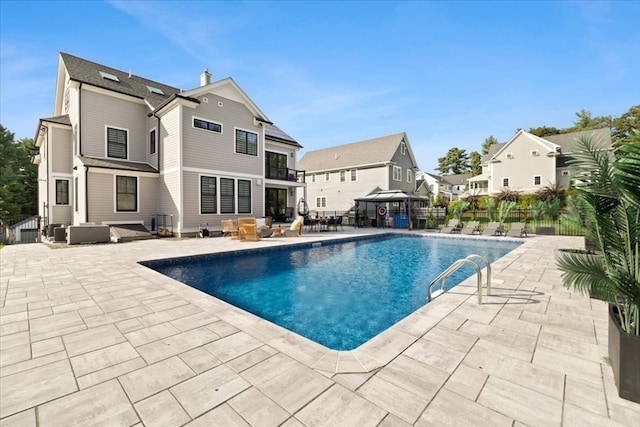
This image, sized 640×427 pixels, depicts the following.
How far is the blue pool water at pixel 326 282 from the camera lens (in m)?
4.71

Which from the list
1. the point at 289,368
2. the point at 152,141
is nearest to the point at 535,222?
the point at 289,368

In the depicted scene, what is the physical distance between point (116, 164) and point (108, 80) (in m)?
4.67

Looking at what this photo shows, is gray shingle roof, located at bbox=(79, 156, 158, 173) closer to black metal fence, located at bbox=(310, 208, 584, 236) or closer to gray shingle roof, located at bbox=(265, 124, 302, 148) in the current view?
gray shingle roof, located at bbox=(265, 124, 302, 148)

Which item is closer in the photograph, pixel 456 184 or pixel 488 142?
pixel 456 184

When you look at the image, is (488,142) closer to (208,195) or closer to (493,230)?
(493,230)

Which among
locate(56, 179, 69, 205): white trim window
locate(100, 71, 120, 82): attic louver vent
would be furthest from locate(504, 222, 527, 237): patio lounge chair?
locate(56, 179, 69, 205): white trim window

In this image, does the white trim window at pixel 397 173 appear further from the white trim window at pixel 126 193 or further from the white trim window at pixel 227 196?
the white trim window at pixel 126 193

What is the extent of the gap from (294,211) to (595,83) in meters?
17.7

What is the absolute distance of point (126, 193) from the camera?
1347 centimetres

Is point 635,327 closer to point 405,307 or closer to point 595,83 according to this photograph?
point 405,307

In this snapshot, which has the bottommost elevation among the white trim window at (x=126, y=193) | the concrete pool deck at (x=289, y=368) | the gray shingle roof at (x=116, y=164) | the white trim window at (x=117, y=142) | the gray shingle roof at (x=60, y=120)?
the concrete pool deck at (x=289, y=368)

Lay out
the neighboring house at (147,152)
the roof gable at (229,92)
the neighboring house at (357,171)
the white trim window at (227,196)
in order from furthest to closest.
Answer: the neighboring house at (357,171), the white trim window at (227,196), the roof gable at (229,92), the neighboring house at (147,152)

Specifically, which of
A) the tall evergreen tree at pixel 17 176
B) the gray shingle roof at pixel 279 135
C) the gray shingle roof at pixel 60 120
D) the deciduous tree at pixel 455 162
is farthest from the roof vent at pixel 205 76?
the deciduous tree at pixel 455 162

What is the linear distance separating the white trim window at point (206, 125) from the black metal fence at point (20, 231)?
332 inches
